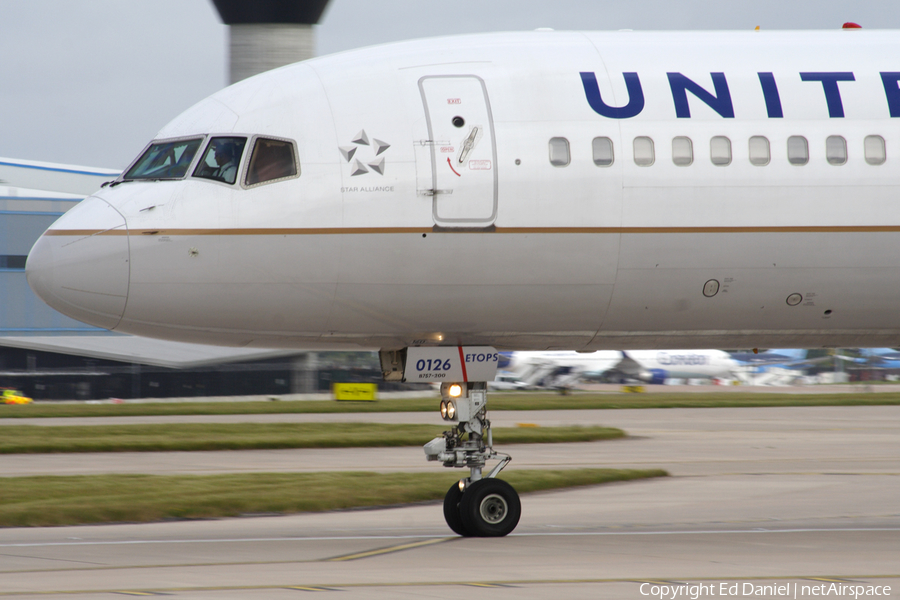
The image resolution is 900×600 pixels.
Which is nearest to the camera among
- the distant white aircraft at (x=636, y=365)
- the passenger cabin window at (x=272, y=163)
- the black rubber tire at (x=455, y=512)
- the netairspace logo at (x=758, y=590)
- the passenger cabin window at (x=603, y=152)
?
the netairspace logo at (x=758, y=590)

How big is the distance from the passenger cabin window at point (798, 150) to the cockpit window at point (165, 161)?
6.85 metres

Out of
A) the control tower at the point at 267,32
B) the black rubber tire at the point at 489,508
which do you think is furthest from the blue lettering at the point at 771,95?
the control tower at the point at 267,32

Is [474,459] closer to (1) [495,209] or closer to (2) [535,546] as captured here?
(2) [535,546]

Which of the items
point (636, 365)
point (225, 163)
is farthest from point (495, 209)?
point (636, 365)

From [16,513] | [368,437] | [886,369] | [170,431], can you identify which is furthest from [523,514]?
[886,369]

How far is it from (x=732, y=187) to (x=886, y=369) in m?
77.4

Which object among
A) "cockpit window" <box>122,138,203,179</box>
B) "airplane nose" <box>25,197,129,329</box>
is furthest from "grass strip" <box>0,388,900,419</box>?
"airplane nose" <box>25,197,129,329</box>

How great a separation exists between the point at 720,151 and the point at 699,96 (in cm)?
71

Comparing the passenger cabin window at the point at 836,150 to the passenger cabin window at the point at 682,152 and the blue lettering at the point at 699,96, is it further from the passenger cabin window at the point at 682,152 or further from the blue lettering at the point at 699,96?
the passenger cabin window at the point at 682,152

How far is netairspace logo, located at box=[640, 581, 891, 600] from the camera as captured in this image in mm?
10211

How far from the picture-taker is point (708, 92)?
1262 cm

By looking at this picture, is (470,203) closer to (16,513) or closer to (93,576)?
(93,576)

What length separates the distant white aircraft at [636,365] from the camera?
7938 centimetres

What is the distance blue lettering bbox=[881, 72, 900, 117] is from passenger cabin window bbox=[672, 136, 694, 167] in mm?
2582
